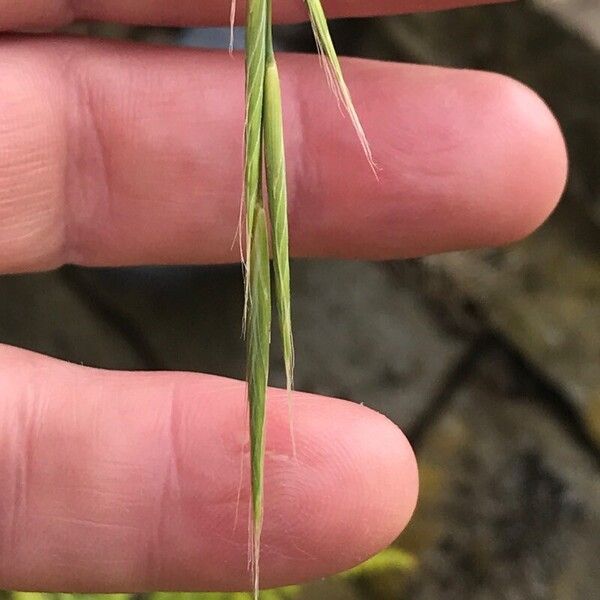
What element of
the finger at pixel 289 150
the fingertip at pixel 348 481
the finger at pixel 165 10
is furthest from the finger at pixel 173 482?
the finger at pixel 165 10

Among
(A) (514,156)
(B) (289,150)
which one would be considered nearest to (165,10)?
(B) (289,150)

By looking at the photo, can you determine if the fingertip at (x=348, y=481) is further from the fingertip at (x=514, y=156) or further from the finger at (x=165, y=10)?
the finger at (x=165, y=10)

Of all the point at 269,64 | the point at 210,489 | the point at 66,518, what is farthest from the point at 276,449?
the point at 269,64

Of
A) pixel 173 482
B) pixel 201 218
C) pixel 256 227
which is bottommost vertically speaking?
pixel 173 482

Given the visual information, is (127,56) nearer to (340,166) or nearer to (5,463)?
(340,166)

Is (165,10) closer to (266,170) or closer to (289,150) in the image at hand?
(289,150)
